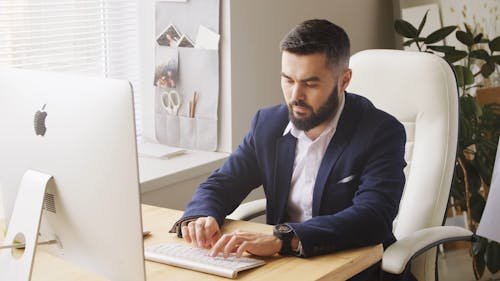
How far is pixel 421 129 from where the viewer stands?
2.67 m

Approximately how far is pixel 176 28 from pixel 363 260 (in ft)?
5.45

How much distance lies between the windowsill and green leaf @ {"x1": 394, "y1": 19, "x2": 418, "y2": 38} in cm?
112

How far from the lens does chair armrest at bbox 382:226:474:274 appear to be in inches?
90.4

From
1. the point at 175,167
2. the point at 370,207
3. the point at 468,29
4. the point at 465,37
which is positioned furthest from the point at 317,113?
the point at 468,29

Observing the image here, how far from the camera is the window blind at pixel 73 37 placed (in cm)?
319

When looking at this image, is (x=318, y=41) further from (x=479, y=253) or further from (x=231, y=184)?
(x=479, y=253)

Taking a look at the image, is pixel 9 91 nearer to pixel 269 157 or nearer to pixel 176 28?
pixel 269 157

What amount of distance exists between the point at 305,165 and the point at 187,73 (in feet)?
3.85

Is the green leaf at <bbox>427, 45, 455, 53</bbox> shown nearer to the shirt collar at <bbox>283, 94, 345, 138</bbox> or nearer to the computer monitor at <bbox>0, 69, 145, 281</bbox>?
the shirt collar at <bbox>283, 94, 345, 138</bbox>

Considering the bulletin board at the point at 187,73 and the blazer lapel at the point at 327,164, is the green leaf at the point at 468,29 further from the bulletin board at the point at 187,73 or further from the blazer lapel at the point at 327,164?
the blazer lapel at the point at 327,164

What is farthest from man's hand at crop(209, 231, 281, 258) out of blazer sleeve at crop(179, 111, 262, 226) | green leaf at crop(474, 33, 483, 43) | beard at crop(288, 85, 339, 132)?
green leaf at crop(474, 33, 483, 43)

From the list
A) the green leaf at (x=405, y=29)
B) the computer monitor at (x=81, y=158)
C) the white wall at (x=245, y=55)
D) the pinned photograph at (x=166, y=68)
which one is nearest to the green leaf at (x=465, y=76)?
the green leaf at (x=405, y=29)

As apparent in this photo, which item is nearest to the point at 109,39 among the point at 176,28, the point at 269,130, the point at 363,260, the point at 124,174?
the point at 176,28

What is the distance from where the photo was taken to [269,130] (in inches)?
99.6
